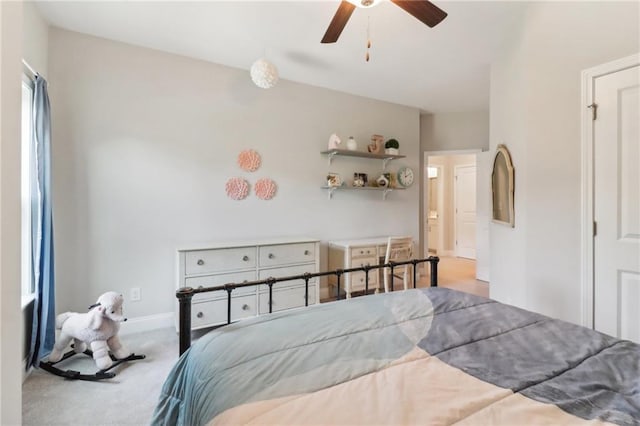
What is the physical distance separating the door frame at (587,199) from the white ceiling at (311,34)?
2.68 feet

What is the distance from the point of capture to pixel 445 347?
1.12 metres

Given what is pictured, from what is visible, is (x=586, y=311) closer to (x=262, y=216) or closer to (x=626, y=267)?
(x=626, y=267)

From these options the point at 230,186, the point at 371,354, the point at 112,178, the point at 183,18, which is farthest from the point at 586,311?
the point at 112,178

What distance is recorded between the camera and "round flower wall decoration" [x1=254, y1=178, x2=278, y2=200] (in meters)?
3.50

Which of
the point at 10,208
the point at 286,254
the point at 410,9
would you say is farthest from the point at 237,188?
the point at 10,208

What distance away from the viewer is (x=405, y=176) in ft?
15.2

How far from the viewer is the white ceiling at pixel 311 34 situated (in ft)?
7.75

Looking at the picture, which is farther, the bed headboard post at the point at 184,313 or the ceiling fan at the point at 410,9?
the ceiling fan at the point at 410,9

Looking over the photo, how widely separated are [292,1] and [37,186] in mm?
2264

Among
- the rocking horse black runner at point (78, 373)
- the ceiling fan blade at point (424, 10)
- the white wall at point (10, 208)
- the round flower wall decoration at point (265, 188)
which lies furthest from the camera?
the round flower wall decoration at point (265, 188)

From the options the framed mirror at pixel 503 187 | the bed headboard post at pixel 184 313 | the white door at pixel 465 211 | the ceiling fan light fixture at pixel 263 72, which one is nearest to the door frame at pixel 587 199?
the framed mirror at pixel 503 187

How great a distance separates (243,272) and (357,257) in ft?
4.50

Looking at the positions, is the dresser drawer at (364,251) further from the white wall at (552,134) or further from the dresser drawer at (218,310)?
the white wall at (552,134)

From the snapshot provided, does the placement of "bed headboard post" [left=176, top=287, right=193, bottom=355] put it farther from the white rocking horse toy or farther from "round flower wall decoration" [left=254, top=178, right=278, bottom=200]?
"round flower wall decoration" [left=254, top=178, right=278, bottom=200]
